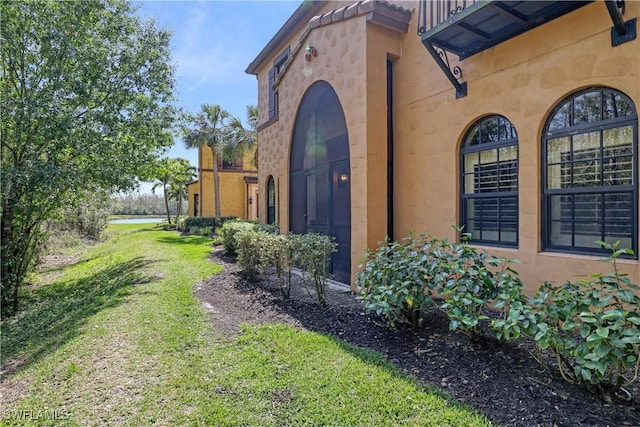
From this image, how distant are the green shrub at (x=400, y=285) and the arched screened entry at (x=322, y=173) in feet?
7.42

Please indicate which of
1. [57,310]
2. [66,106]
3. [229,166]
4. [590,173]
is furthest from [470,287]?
[229,166]

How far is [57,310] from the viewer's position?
6594 millimetres

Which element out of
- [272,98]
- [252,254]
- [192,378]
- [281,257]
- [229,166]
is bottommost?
[192,378]

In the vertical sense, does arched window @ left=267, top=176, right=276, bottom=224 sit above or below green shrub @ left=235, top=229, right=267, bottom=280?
above

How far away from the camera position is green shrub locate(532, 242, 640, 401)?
2.32 meters

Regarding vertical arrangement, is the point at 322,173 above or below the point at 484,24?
below

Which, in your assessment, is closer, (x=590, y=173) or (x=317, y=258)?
(x=590, y=173)

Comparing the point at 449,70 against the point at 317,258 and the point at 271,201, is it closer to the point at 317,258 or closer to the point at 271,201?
the point at 317,258

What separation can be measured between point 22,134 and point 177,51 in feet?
13.5

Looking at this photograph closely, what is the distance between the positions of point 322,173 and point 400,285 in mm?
4228

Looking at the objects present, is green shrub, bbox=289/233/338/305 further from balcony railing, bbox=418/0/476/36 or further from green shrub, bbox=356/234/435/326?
balcony railing, bbox=418/0/476/36

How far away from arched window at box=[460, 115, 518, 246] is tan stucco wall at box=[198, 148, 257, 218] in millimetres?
20407

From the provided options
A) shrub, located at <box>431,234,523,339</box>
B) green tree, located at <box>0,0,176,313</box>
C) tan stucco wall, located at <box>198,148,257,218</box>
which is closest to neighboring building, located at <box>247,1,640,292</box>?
shrub, located at <box>431,234,523,339</box>

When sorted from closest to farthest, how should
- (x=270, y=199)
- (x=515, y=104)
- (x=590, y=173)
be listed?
(x=590, y=173)
(x=515, y=104)
(x=270, y=199)
